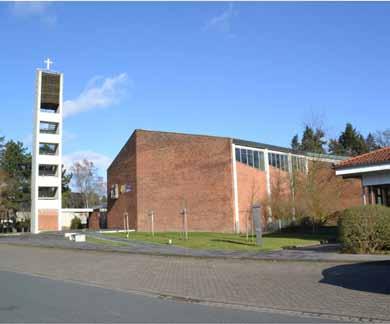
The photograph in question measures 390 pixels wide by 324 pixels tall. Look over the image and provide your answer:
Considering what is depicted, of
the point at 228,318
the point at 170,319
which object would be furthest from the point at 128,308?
the point at 228,318

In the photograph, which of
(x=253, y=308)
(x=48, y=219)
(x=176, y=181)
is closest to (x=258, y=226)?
(x=253, y=308)

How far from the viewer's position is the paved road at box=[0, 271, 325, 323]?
28.1ft

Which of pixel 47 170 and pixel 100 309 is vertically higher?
pixel 47 170

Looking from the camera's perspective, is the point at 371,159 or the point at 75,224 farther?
the point at 75,224

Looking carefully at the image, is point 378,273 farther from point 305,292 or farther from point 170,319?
point 170,319

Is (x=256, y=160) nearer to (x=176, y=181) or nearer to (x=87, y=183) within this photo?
(x=176, y=181)

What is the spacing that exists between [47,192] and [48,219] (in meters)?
3.47

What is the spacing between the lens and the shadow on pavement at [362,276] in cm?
1112

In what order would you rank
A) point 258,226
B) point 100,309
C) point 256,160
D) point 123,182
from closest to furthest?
point 100,309 → point 258,226 → point 256,160 → point 123,182

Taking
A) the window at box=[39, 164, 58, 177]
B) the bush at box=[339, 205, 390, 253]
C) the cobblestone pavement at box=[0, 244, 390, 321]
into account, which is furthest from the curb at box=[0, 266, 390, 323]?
the window at box=[39, 164, 58, 177]

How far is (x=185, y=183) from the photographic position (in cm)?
4378

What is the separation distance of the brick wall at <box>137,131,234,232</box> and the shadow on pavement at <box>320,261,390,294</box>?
991 inches

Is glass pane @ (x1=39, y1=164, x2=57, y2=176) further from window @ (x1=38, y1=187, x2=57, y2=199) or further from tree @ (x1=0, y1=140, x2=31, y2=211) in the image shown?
tree @ (x1=0, y1=140, x2=31, y2=211)

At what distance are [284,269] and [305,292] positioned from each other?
395 cm
